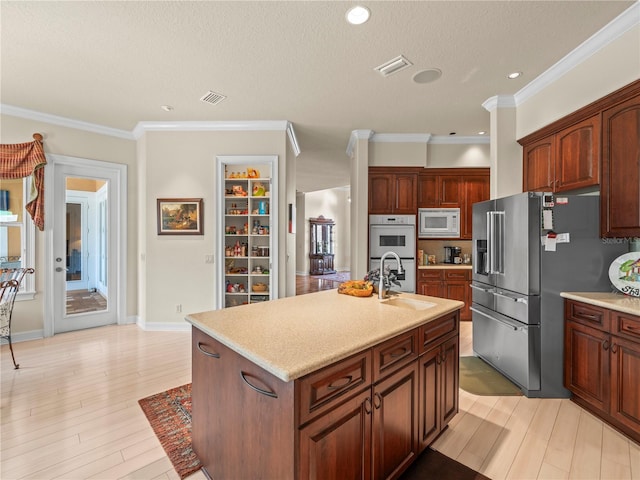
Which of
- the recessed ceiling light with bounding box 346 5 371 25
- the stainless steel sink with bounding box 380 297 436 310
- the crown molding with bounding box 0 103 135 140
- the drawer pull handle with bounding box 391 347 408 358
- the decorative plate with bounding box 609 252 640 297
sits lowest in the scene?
the drawer pull handle with bounding box 391 347 408 358

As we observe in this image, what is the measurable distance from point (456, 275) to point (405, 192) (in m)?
1.54

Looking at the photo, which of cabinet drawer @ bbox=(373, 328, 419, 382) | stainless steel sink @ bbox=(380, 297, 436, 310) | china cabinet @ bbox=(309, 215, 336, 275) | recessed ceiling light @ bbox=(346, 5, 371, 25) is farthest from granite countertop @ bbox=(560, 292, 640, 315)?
china cabinet @ bbox=(309, 215, 336, 275)

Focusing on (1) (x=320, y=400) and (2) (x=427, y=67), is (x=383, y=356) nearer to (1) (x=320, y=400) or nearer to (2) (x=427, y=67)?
(1) (x=320, y=400)

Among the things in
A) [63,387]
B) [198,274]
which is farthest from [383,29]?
[63,387]

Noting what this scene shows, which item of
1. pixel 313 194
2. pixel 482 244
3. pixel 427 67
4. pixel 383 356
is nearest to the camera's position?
pixel 383 356

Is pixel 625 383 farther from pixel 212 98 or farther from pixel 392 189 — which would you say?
pixel 212 98

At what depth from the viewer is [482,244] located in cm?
324

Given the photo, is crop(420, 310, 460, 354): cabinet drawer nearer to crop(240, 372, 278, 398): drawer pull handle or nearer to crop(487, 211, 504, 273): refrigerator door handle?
crop(240, 372, 278, 398): drawer pull handle

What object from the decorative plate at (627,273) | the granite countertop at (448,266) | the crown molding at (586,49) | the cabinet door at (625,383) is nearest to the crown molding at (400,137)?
the crown molding at (586,49)

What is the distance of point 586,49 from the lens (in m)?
2.60

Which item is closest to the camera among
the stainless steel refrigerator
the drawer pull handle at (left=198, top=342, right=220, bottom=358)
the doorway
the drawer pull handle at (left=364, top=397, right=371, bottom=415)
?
the drawer pull handle at (left=364, top=397, right=371, bottom=415)

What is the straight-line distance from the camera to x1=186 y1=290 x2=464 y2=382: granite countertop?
119 centimetres

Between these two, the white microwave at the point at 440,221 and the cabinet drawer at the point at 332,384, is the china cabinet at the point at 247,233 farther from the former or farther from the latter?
the cabinet drawer at the point at 332,384

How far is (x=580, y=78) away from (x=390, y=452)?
341 cm
